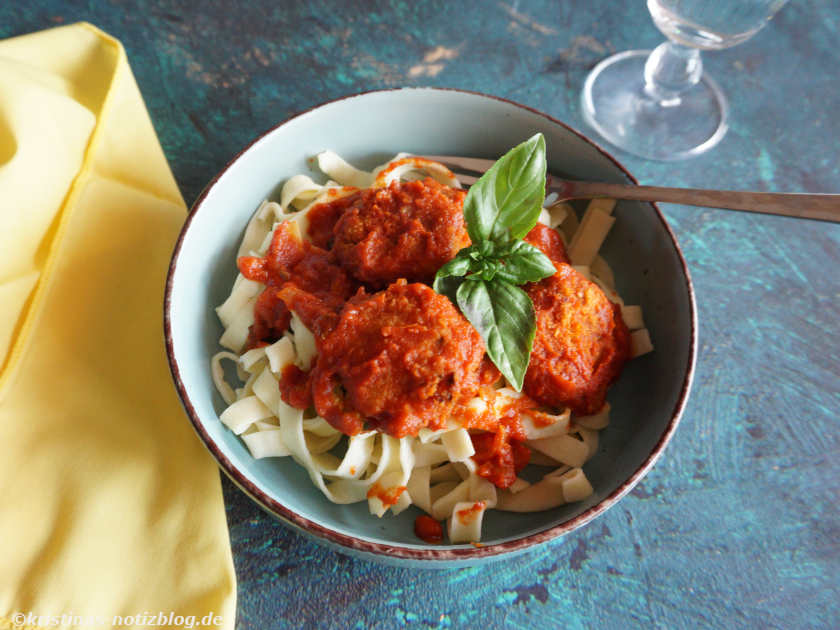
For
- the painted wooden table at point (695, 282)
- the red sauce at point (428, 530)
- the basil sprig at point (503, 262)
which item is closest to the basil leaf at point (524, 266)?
the basil sprig at point (503, 262)

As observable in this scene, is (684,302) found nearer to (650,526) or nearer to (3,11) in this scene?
(650,526)

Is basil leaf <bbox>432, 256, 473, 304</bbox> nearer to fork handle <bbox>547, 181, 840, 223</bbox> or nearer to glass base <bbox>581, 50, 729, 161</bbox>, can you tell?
fork handle <bbox>547, 181, 840, 223</bbox>

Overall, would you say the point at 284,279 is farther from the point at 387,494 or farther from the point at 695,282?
the point at 695,282

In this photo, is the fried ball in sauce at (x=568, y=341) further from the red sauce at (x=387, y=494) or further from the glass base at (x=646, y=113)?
the glass base at (x=646, y=113)

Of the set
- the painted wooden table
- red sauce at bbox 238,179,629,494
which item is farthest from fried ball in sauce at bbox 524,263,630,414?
the painted wooden table

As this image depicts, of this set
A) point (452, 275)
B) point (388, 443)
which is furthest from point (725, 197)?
point (388, 443)
